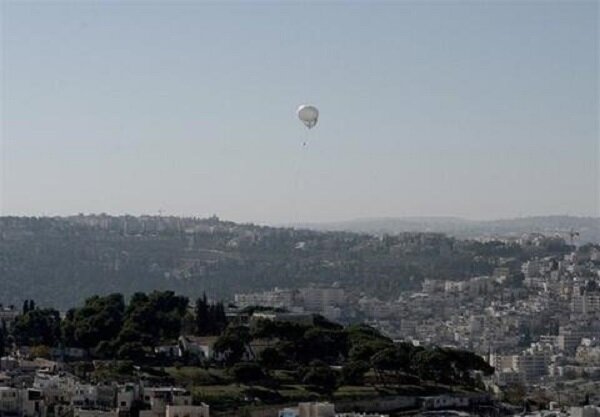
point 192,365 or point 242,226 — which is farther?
point 242,226

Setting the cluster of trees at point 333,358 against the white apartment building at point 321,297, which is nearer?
the cluster of trees at point 333,358

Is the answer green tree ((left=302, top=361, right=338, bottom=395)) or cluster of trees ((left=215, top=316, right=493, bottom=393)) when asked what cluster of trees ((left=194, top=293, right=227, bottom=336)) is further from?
green tree ((left=302, top=361, right=338, bottom=395))

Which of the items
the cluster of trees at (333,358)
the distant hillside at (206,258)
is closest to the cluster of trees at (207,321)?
the cluster of trees at (333,358)

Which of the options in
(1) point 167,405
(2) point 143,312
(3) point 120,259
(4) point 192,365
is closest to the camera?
(1) point 167,405

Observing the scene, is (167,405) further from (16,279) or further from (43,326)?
(16,279)

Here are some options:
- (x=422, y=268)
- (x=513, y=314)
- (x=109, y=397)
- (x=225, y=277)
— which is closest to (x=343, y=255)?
(x=422, y=268)

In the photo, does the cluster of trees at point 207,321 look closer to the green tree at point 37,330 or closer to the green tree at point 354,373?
the green tree at point 37,330
